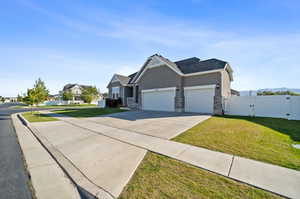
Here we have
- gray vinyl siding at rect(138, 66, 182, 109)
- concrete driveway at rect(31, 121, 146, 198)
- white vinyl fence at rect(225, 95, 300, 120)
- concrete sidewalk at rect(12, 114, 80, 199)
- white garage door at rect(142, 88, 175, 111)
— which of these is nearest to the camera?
concrete sidewalk at rect(12, 114, 80, 199)

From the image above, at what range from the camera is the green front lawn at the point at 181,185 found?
220cm

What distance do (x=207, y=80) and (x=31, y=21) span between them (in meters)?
15.1

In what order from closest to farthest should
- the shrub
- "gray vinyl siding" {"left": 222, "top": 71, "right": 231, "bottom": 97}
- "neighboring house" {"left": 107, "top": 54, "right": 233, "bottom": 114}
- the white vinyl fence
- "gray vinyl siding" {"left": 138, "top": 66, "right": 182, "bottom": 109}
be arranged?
the white vinyl fence
"neighboring house" {"left": 107, "top": 54, "right": 233, "bottom": 114}
"gray vinyl siding" {"left": 222, "top": 71, "right": 231, "bottom": 97}
"gray vinyl siding" {"left": 138, "top": 66, "right": 182, "bottom": 109}
the shrub

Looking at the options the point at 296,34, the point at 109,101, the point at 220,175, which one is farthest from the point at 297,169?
the point at 109,101

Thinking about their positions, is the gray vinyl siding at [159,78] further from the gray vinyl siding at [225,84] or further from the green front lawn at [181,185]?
the green front lawn at [181,185]

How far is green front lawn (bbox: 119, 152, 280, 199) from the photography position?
2.20 meters

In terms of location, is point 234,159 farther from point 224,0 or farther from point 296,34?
point 296,34

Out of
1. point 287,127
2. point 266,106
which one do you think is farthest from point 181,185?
point 266,106

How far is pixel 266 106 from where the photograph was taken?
425 inches

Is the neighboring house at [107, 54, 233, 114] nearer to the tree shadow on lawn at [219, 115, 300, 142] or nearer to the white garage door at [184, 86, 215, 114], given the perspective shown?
the white garage door at [184, 86, 215, 114]

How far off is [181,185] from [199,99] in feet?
37.2

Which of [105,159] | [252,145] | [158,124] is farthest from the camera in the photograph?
[158,124]

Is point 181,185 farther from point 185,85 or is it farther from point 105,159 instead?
Result: point 185,85

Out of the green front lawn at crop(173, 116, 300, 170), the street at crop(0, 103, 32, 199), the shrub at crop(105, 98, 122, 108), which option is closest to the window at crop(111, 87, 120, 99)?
the shrub at crop(105, 98, 122, 108)
